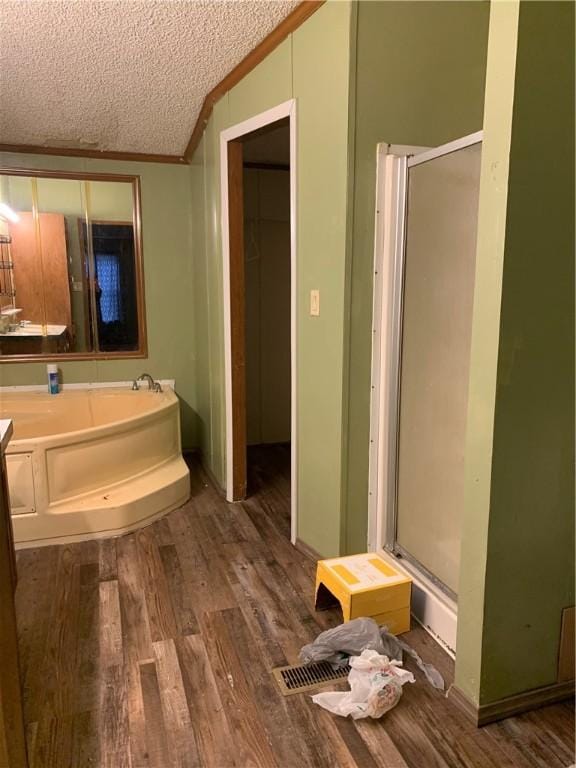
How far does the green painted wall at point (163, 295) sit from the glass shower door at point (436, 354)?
96.5 inches

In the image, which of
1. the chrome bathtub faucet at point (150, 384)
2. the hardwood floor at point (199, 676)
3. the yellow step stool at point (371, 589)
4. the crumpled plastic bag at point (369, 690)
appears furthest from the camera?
the chrome bathtub faucet at point (150, 384)

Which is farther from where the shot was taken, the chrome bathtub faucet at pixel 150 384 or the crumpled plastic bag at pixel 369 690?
the chrome bathtub faucet at pixel 150 384

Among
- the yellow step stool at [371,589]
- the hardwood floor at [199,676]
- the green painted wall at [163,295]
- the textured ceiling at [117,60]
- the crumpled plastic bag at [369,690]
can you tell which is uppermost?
the textured ceiling at [117,60]

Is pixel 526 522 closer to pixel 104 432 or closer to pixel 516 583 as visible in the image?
pixel 516 583

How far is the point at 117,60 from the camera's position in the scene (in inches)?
101

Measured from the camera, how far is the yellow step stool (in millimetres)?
1966

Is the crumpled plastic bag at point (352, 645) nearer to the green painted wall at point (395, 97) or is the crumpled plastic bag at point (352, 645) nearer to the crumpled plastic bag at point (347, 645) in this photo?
the crumpled plastic bag at point (347, 645)

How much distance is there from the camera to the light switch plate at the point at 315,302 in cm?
240

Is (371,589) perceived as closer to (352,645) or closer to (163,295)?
(352,645)

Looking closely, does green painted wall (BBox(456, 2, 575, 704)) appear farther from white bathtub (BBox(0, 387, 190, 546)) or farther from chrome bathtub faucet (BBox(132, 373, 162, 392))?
chrome bathtub faucet (BBox(132, 373, 162, 392))

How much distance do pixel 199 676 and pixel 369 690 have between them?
1.90 ft

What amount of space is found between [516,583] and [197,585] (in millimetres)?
1376

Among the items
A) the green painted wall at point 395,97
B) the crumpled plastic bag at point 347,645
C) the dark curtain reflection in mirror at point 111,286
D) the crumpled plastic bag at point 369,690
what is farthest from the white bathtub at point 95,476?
the crumpled plastic bag at point 369,690

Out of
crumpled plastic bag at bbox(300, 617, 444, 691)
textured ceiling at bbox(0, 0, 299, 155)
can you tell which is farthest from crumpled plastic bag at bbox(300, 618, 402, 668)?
textured ceiling at bbox(0, 0, 299, 155)
